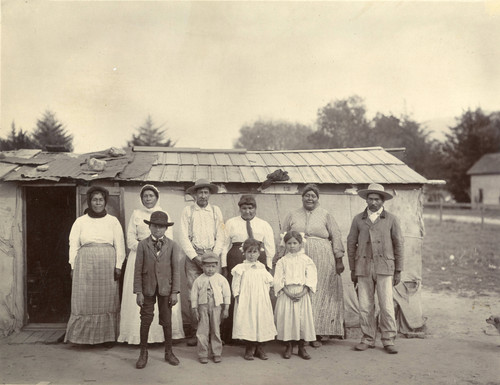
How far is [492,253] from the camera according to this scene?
12156 millimetres

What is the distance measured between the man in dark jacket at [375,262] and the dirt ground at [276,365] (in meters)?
0.26

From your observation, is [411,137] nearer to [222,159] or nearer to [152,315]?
[222,159]

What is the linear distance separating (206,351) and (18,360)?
6.62 ft

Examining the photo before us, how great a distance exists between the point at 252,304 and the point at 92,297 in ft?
6.23

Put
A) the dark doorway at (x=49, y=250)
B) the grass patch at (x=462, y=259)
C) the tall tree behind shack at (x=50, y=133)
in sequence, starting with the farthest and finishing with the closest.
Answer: the tall tree behind shack at (x=50, y=133) → the grass patch at (x=462, y=259) → the dark doorway at (x=49, y=250)

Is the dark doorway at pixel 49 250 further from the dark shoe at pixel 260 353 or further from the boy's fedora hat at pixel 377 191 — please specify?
the boy's fedora hat at pixel 377 191

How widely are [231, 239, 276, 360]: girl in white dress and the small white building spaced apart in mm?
28517

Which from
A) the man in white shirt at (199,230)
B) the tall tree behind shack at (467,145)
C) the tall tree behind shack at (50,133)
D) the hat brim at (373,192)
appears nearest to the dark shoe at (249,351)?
the man in white shirt at (199,230)

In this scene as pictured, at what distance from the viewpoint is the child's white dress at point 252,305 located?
4.82 meters

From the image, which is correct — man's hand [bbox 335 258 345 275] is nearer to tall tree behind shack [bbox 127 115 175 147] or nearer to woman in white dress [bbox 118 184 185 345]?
woman in white dress [bbox 118 184 185 345]

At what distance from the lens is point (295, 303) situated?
4.96 m

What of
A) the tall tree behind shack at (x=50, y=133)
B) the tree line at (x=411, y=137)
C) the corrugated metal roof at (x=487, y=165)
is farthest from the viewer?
the tree line at (x=411, y=137)

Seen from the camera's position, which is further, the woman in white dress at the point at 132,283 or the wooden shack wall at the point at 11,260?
the wooden shack wall at the point at 11,260

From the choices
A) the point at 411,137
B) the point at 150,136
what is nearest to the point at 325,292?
the point at 150,136
